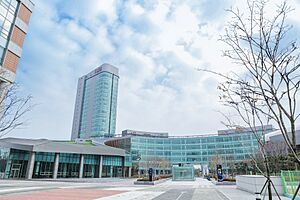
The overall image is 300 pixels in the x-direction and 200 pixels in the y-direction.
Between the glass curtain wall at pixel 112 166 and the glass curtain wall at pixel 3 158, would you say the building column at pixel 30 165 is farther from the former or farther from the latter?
the glass curtain wall at pixel 112 166

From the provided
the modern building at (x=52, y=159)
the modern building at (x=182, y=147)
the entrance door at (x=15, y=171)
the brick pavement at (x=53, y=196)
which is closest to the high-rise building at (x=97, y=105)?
the modern building at (x=182, y=147)

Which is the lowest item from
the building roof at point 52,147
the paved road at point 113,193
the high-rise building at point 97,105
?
the paved road at point 113,193

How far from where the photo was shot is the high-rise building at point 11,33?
20.8 meters

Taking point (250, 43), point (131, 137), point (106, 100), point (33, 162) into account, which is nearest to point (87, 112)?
point (106, 100)

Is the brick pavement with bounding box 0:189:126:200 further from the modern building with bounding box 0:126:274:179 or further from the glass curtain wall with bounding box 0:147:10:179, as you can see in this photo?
the glass curtain wall with bounding box 0:147:10:179

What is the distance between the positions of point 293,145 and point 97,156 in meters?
51.9

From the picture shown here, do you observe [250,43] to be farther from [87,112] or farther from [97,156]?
[87,112]

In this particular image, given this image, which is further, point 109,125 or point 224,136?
point 109,125

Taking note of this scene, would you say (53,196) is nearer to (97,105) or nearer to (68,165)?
(68,165)

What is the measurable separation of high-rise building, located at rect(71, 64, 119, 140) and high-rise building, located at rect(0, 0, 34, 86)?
9610 centimetres

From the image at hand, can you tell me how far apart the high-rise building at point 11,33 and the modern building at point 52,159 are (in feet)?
73.3

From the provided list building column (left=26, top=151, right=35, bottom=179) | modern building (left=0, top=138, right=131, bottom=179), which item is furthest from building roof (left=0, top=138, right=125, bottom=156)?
building column (left=26, top=151, right=35, bottom=179)

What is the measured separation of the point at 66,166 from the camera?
46250mm

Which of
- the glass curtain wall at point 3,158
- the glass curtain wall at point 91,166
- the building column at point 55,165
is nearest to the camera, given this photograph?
the glass curtain wall at point 3,158
